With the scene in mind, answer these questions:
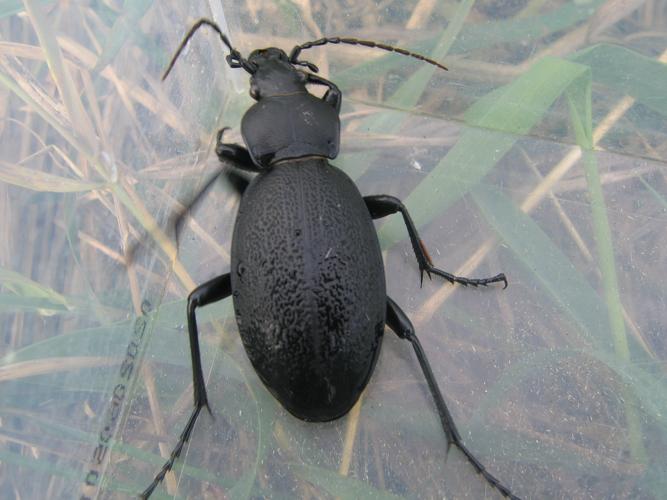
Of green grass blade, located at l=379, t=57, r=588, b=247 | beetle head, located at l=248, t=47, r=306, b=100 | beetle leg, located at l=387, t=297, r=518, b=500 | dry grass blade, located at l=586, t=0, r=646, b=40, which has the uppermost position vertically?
dry grass blade, located at l=586, t=0, r=646, b=40

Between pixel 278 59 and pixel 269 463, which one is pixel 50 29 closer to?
pixel 278 59

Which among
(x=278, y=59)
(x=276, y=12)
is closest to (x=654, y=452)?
(x=278, y=59)

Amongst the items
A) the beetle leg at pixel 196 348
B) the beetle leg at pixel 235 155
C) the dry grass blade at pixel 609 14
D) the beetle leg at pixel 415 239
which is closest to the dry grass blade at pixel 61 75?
the beetle leg at pixel 235 155

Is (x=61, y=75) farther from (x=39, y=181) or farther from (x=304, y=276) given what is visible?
(x=304, y=276)

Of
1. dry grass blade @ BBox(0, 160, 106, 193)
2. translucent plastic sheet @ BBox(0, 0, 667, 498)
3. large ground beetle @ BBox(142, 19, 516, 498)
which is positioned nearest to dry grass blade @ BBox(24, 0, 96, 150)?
translucent plastic sheet @ BBox(0, 0, 667, 498)

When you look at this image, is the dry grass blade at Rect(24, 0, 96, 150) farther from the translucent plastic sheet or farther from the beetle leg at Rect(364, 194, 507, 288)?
the beetle leg at Rect(364, 194, 507, 288)

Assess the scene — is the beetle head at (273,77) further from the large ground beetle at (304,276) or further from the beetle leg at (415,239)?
the beetle leg at (415,239)
